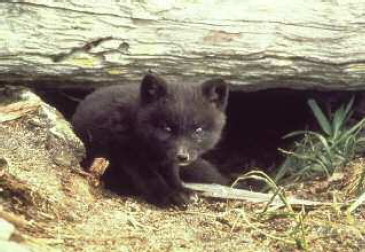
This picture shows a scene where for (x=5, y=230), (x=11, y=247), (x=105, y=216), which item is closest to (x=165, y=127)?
(x=105, y=216)

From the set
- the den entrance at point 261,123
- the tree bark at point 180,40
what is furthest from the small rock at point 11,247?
the den entrance at point 261,123

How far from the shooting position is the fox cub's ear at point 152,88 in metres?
5.41

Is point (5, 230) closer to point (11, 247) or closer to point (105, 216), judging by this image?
point (11, 247)

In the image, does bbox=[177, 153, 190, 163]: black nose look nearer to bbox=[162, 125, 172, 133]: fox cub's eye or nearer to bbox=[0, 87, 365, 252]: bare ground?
bbox=[162, 125, 172, 133]: fox cub's eye

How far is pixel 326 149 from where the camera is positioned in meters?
6.09

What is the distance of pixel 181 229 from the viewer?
15.1 feet

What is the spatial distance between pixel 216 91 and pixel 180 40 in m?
0.66

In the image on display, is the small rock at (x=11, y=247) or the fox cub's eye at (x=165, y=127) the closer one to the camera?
the small rock at (x=11, y=247)

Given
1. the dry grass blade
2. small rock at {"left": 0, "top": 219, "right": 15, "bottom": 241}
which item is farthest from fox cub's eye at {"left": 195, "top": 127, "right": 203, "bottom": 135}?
small rock at {"left": 0, "top": 219, "right": 15, "bottom": 241}

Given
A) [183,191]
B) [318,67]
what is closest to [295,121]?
[318,67]

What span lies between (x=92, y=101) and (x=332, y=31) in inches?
89.0

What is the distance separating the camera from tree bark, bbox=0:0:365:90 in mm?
5820

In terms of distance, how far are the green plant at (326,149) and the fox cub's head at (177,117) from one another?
796 mm

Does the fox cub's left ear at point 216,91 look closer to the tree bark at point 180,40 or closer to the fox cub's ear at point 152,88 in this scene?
the fox cub's ear at point 152,88
